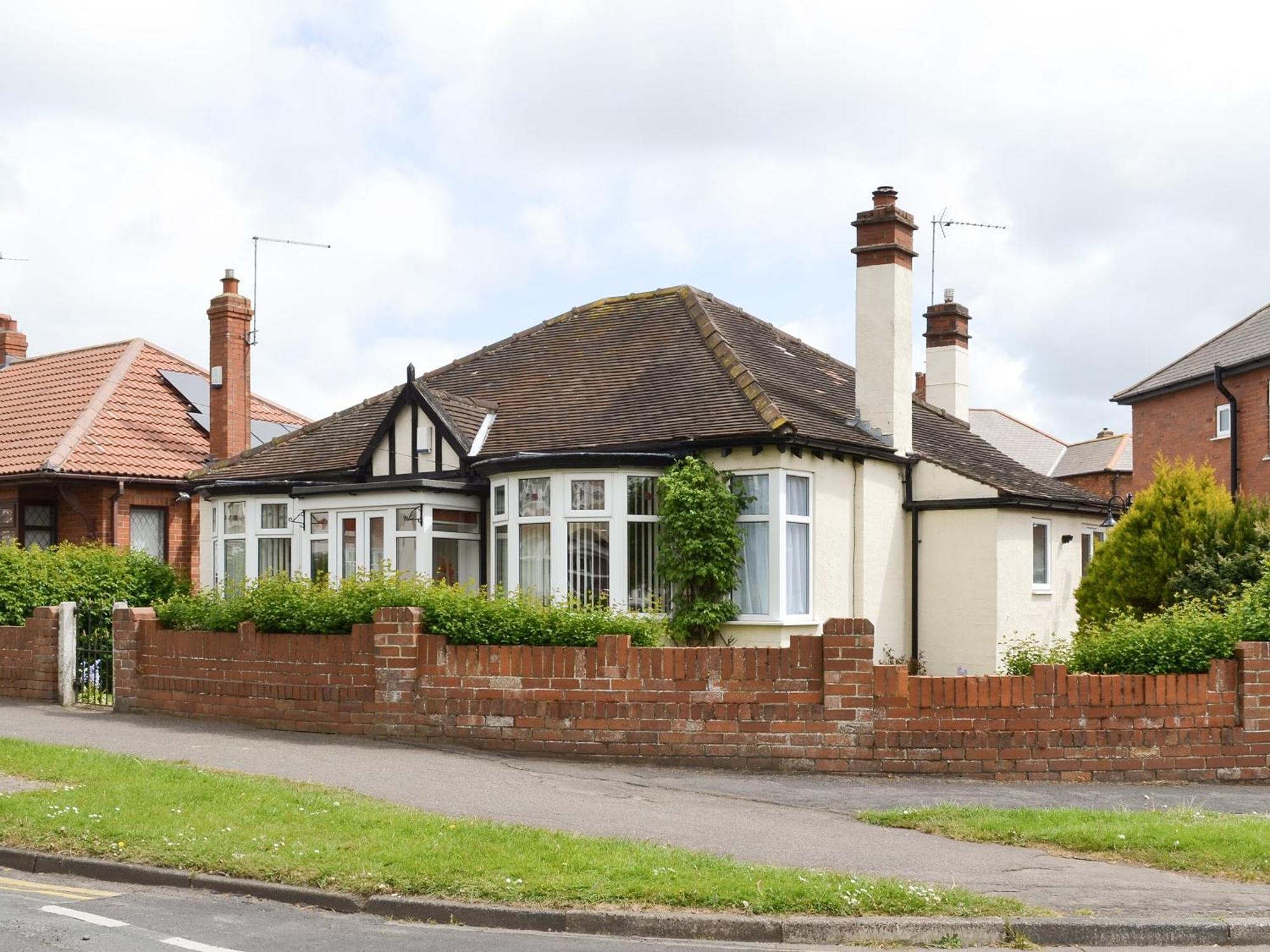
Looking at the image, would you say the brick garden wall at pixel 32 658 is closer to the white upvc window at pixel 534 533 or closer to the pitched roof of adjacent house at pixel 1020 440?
the white upvc window at pixel 534 533

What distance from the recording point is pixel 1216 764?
40.5 feet

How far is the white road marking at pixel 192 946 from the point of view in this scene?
21.7 ft

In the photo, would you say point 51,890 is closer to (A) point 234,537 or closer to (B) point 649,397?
(B) point 649,397

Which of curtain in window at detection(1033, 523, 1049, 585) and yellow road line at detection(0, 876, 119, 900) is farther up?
curtain in window at detection(1033, 523, 1049, 585)

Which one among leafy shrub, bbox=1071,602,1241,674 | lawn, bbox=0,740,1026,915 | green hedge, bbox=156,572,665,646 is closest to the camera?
lawn, bbox=0,740,1026,915

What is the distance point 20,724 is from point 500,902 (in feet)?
31.7

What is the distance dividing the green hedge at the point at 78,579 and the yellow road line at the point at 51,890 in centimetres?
992

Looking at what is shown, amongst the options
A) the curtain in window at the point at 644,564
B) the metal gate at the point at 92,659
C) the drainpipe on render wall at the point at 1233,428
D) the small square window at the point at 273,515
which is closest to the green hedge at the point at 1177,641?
the curtain in window at the point at 644,564

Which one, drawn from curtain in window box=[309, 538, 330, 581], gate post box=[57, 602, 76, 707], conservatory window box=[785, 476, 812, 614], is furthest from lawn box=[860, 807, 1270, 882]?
curtain in window box=[309, 538, 330, 581]

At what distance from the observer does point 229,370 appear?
2648 centimetres

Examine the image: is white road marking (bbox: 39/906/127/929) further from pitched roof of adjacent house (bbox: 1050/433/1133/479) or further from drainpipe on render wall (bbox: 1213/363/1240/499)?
pitched roof of adjacent house (bbox: 1050/433/1133/479)

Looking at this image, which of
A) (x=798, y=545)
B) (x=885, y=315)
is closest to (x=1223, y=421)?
(x=885, y=315)

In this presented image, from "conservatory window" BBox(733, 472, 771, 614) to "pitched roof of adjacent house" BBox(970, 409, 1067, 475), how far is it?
36.3m

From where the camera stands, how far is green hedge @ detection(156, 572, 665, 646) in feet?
43.4
